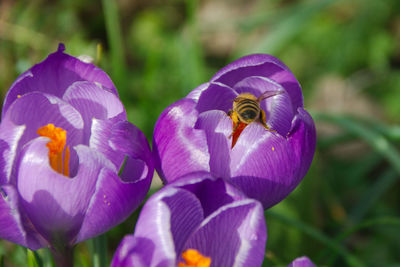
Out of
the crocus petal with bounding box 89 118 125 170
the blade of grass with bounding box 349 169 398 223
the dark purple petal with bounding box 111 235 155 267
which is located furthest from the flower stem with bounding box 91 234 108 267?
the blade of grass with bounding box 349 169 398 223

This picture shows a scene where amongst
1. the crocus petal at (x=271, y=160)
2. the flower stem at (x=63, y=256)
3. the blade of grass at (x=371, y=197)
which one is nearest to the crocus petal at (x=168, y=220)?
the crocus petal at (x=271, y=160)

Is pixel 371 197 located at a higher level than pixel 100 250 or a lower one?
lower

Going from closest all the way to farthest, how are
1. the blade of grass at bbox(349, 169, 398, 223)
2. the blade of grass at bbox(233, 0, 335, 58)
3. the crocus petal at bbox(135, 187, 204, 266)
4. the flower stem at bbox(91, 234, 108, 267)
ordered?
the crocus petal at bbox(135, 187, 204, 266) → the flower stem at bbox(91, 234, 108, 267) → the blade of grass at bbox(349, 169, 398, 223) → the blade of grass at bbox(233, 0, 335, 58)

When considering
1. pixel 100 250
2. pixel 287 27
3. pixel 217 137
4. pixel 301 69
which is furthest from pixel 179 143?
pixel 301 69

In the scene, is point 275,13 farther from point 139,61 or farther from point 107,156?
point 107,156

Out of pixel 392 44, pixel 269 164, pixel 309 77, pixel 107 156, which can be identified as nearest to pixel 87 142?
pixel 107 156

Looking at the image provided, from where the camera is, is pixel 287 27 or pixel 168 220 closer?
pixel 168 220

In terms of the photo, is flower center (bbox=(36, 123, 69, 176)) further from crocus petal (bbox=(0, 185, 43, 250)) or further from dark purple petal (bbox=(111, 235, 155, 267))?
dark purple petal (bbox=(111, 235, 155, 267))

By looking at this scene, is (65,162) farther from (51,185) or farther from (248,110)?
(248,110)

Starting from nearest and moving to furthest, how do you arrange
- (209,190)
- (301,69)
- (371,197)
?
(209,190)
(371,197)
(301,69)
